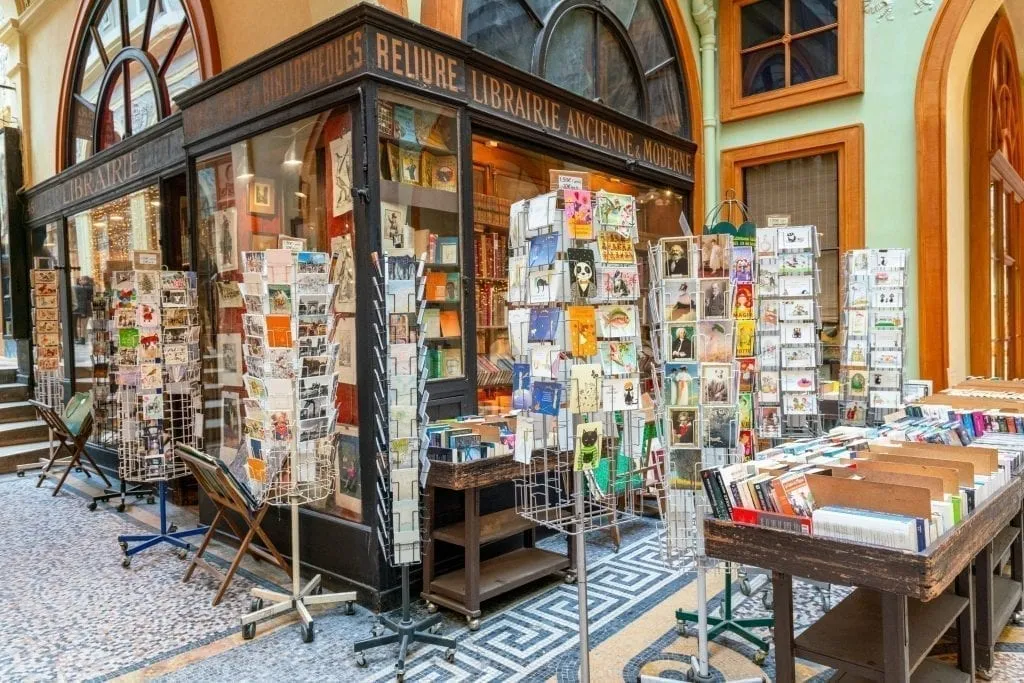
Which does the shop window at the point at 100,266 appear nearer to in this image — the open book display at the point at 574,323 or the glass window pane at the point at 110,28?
the glass window pane at the point at 110,28

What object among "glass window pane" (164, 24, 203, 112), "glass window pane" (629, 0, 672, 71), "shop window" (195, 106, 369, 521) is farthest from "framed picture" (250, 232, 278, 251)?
"glass window pane" (629, 0, 672, 71)

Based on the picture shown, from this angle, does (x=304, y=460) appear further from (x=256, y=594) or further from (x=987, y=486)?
(x=987, y=486)

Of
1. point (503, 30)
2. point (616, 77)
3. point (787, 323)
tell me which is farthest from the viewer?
point (616, 77)

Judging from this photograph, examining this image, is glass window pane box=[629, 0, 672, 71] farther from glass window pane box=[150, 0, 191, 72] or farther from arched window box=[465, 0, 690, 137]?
glass window pane box=[150, 0, 191, 72]

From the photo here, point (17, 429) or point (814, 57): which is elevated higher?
point (814, 57)

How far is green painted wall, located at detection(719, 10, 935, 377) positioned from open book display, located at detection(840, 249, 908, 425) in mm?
1408

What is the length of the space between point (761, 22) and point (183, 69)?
18.4 ft

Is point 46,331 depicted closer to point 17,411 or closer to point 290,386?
point 17,411

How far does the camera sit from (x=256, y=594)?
3543 mm

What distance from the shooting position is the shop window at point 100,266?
6152 mm

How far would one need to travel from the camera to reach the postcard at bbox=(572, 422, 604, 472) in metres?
2.55

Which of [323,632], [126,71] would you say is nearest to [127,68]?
[126,71]

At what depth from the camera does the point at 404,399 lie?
3.20 m

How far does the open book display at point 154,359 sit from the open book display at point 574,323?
311cm
